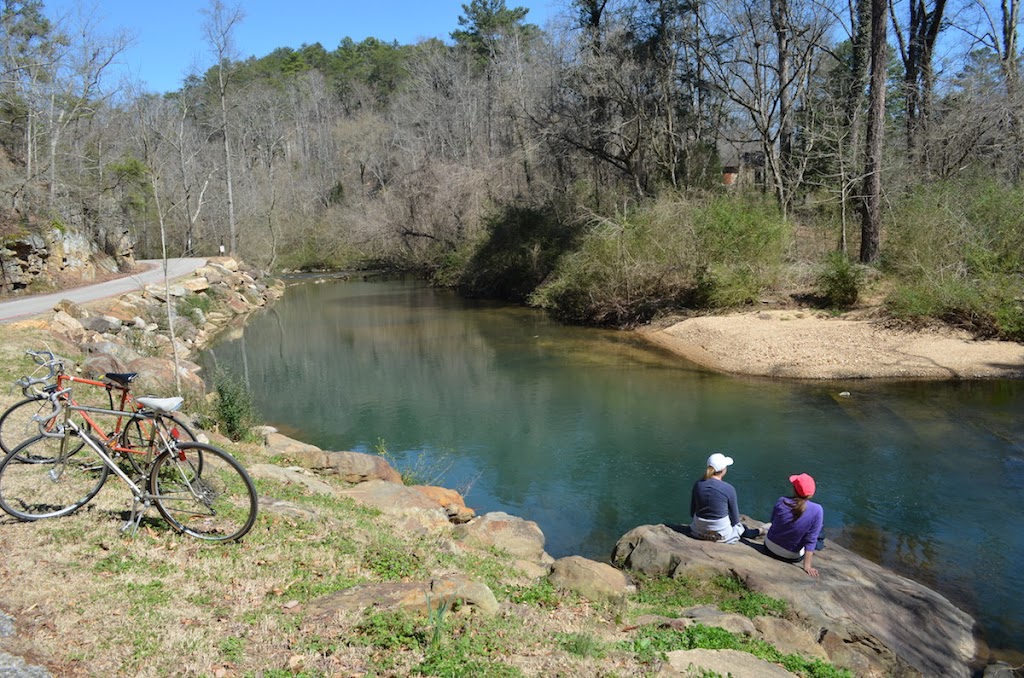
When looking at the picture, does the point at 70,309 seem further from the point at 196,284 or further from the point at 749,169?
the point at 749,169

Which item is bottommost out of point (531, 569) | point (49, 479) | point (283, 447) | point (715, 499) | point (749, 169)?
point (531, 569)

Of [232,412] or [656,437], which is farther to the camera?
[656,437]

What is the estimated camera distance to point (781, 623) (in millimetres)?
6078

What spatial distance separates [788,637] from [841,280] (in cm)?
1839

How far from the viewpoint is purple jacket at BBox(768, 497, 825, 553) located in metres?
7.21

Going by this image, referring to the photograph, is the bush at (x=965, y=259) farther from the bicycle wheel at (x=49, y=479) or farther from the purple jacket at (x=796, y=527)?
the bicycle wheel at (x=49, y=479)

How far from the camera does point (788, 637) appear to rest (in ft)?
19.3

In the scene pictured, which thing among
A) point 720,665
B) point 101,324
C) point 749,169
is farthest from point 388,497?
point 749,169

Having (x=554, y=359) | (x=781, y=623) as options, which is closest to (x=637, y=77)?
(x=554, y=359)

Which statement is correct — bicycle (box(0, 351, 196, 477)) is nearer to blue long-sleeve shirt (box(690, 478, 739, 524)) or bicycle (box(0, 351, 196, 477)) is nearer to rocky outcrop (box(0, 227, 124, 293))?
blue long-sleeve shirt (box(690, 478, 739, 524))

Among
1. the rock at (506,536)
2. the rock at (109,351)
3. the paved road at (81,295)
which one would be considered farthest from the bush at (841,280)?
the rock at (109,351)

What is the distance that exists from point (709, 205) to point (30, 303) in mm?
21092

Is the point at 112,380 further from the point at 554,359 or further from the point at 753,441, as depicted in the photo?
the point at 554,359

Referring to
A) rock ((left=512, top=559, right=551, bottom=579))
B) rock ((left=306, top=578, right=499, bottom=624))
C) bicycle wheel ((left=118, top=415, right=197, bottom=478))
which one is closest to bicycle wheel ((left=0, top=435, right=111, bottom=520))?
bicycle wheel ((left=118, top=415, right=197, bottom=478))
